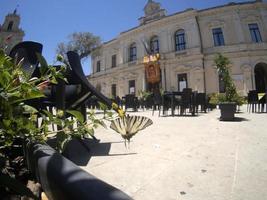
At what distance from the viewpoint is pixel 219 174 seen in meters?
1.54

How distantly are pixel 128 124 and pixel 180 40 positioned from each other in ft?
78.2

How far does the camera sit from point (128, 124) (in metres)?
1.08

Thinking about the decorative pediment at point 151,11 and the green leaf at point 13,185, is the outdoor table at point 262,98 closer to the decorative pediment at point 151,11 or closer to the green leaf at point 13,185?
the green leaf at point 13,185

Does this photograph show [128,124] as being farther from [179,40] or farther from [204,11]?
[204,11]

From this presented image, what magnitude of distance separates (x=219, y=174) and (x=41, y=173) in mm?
1393

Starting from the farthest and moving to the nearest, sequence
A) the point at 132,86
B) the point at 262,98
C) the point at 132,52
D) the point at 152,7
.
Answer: the point at 152,7 → the point at 132,52 → the point at 132,86 → the point at 262,98

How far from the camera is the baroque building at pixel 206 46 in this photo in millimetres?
20641

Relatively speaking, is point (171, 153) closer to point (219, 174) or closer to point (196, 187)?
point (219, 174)

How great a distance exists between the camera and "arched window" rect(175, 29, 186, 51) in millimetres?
22953

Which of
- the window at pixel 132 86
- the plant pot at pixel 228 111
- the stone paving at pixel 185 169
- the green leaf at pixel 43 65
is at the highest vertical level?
the window at pixel 132 86

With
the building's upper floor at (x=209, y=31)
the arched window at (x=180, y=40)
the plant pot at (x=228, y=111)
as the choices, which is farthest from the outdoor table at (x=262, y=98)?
the arched window at (x=180, y=40)

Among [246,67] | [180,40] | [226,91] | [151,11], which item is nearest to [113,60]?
[151,11]

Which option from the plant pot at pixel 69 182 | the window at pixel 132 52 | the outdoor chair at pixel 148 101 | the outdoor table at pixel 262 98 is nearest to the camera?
the plant pot at pixel 69 182

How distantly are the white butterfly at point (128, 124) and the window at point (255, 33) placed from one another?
25157 millimetres
